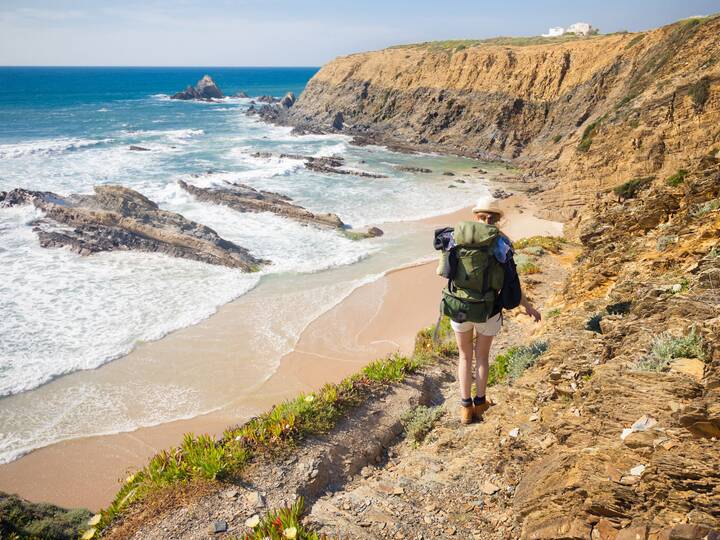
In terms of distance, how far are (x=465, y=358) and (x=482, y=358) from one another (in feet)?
0.70

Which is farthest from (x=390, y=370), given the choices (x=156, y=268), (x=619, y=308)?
(x=156, y=268)

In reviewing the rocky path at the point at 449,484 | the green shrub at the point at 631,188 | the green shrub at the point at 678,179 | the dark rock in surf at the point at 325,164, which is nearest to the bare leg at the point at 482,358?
the rocky path at the point at 449,484

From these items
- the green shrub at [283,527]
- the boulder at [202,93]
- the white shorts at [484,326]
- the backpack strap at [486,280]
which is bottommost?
the green shrub at [283,527]

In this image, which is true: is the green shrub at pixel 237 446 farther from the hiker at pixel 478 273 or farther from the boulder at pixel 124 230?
the boulder at pixel 124 230

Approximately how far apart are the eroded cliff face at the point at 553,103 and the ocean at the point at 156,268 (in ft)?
20.8

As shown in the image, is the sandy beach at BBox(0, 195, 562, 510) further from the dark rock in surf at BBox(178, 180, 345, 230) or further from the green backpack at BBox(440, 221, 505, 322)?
the dark rock in surf at BBox(178, 180, 345, 230)

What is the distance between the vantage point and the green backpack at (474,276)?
4.08 m

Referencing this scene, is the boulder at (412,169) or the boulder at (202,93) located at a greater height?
the boulder at (202,93)

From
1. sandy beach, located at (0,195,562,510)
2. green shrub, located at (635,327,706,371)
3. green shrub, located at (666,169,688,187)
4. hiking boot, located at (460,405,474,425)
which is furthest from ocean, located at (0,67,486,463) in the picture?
green shrub, located at (666,169,688,187)

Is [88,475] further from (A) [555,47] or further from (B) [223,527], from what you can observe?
(A) [555,47]

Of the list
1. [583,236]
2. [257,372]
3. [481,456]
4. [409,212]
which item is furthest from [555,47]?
[481,456]

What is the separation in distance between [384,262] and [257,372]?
868cm

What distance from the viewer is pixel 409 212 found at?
26.4 m

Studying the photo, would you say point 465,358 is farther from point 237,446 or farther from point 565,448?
point 237,446
